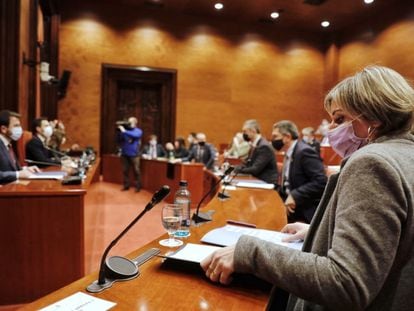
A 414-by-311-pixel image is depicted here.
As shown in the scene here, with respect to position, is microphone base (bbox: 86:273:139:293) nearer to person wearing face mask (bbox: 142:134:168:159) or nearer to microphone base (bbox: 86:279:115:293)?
microphone base (bbox: 86:279:115:293)

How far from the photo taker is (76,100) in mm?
9961

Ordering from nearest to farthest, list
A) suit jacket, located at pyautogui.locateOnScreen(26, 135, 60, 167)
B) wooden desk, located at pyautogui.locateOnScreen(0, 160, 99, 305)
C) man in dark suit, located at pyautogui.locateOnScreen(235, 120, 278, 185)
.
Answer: wooden desk, located at pyautogui.locateOnScreen(0, 160, 99, 305) < man in dark suit, located at pyautogui.locateOnScreen(235, 120, 278, 185) < suit jacket, located at pyautogui.locateOnScreen(26, 135, 60, 167)

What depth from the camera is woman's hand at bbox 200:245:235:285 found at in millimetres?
1040

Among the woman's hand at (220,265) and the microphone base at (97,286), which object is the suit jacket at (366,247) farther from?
the microphone base at (97,286)

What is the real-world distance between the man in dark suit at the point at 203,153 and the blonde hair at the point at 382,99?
576 centimetres

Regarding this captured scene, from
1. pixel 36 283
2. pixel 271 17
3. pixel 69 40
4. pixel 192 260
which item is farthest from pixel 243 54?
pixel 192 260

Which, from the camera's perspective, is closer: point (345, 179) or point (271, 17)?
point (345, 179)

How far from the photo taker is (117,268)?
1.21m

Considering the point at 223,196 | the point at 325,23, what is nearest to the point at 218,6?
the point at 325,23

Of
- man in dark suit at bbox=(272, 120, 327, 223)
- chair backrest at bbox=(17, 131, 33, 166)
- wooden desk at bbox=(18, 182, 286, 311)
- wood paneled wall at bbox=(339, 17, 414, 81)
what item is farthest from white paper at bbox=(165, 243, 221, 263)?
wood paneled wall at bbox=(339, 17, 414, 81)

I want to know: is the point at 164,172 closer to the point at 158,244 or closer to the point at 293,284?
the point at 158,244

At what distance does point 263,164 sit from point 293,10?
24.0 feet

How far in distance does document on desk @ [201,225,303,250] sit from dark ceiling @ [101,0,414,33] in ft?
29.2

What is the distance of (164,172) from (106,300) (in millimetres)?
6080
